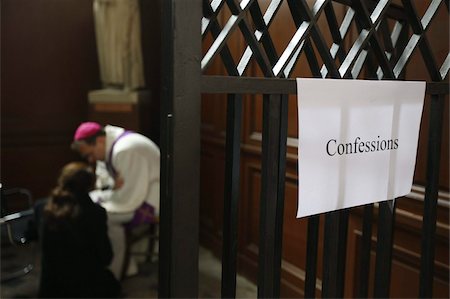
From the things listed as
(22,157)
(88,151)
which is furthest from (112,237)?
(22,157)

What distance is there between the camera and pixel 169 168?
0.62 m

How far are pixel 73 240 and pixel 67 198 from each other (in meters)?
0.23

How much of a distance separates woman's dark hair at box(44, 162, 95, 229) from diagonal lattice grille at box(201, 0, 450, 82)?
1.70 meters

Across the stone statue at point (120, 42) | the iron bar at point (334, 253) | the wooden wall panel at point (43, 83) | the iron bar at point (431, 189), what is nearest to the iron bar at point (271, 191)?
the iron bar at point (334, 253)

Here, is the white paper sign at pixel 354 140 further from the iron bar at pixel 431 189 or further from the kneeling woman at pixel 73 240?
the kneeling woman at pixel 73 240

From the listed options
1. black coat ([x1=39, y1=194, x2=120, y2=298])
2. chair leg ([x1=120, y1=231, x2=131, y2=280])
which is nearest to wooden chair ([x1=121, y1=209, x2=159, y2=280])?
chair leg ([x1=120, y1=231, x2=131, y2=280])

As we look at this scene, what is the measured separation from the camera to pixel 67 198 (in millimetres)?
2291

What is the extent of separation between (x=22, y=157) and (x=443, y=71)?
3.25 m

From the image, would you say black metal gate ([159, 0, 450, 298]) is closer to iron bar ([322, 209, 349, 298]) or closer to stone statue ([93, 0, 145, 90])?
iron bar ([322, 209, 349, 298])

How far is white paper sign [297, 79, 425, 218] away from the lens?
2.48ft

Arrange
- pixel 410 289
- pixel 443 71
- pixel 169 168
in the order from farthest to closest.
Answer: pixel 410 289
pixel 443 71
pixel 169 168

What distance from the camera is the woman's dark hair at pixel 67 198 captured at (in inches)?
89.7

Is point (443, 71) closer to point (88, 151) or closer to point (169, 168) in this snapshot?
point (169, 168)

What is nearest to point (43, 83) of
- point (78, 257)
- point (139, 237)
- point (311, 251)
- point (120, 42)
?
point (120, 42)
